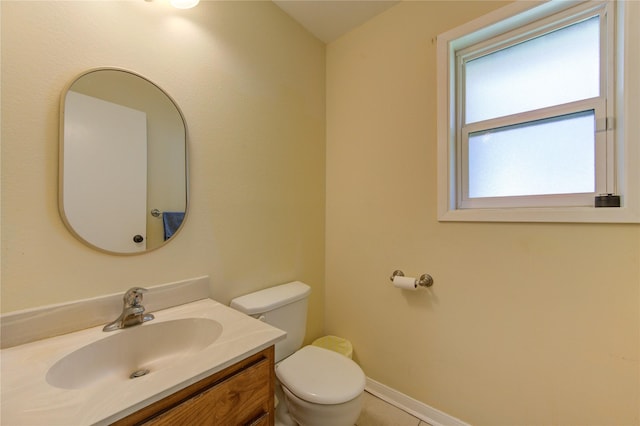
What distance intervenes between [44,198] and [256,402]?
98 cm

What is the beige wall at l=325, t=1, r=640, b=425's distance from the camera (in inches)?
38.6

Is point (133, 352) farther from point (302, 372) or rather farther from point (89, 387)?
point (302, 372)

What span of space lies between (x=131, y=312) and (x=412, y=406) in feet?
5.13

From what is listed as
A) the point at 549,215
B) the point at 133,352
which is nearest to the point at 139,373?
the point at 133,352

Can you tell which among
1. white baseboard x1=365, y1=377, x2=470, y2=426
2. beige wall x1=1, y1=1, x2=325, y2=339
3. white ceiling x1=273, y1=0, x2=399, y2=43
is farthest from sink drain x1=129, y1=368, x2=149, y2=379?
white ceiling x1=273, y1=0, x2=399, y2=43

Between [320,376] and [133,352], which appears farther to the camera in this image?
[320,376]

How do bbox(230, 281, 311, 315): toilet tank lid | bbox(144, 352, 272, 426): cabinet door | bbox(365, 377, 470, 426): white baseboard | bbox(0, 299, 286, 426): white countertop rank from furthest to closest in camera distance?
bbox(365, 377, 470, 426): white baseboard < bbox(230, 281, 311, 315): toilet tank lid < bbox(144, 352, 272, 426): cabinet door < bbox(0, 299, 286, 426): white countertop

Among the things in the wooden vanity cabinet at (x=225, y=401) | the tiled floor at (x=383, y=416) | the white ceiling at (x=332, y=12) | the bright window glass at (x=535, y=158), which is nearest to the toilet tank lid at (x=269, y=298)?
the wooden vanity cabinet at (x=225, y=401)

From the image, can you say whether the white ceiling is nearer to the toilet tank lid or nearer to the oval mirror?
the oval mirror

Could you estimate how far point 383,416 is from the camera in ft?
4.70

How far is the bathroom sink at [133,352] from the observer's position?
29.0 inches

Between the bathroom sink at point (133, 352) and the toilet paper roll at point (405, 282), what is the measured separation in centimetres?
96

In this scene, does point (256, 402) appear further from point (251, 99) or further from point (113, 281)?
point (251, 99)

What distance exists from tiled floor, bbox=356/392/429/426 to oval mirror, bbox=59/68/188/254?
1.47 meters
